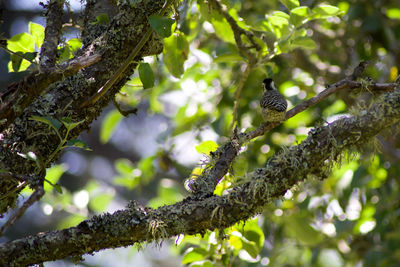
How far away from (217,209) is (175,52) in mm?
931

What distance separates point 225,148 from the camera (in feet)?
5.87

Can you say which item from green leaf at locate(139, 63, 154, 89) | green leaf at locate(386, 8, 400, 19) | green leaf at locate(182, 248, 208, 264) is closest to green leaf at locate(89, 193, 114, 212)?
green leaf at locate(182, 248, 208, 264)

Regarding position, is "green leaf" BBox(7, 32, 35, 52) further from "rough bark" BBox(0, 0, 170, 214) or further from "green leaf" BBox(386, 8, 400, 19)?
"green leaf" BBox(386, 8, 400, 19)

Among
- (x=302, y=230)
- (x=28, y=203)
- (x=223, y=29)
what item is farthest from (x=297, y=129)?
(x=28, y=203)

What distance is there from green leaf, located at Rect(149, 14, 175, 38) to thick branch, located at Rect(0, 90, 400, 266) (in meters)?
0.56

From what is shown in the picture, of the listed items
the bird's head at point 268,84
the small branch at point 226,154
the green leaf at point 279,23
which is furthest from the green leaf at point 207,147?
the bird's head at point 268,84

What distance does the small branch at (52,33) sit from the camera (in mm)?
1533

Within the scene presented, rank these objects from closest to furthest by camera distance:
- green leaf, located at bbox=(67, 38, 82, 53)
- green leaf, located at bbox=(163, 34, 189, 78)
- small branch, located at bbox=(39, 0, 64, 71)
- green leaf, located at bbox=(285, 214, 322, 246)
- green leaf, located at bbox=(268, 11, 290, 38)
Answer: small branch, located at bbox=(39, 0, 64, 71), green leaf, located at bbox=(67, 38, 82, 53), green leaf, located at bbox=(163, 34, 189, 78), green leaf, located at bbox=(268, 11, 290, 38), green leaf, located at bbox=(285, 214, 322, 246)

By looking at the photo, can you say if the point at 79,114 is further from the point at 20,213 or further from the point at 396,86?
the point at 396,86

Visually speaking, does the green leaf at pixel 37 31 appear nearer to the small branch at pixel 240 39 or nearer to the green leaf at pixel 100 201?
the small branch at pixel 240 39

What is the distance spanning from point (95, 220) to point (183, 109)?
2.25 m

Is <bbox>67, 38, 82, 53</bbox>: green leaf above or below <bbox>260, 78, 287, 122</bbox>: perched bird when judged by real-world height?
above

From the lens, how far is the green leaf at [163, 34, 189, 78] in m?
2.08

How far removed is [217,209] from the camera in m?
1.44
